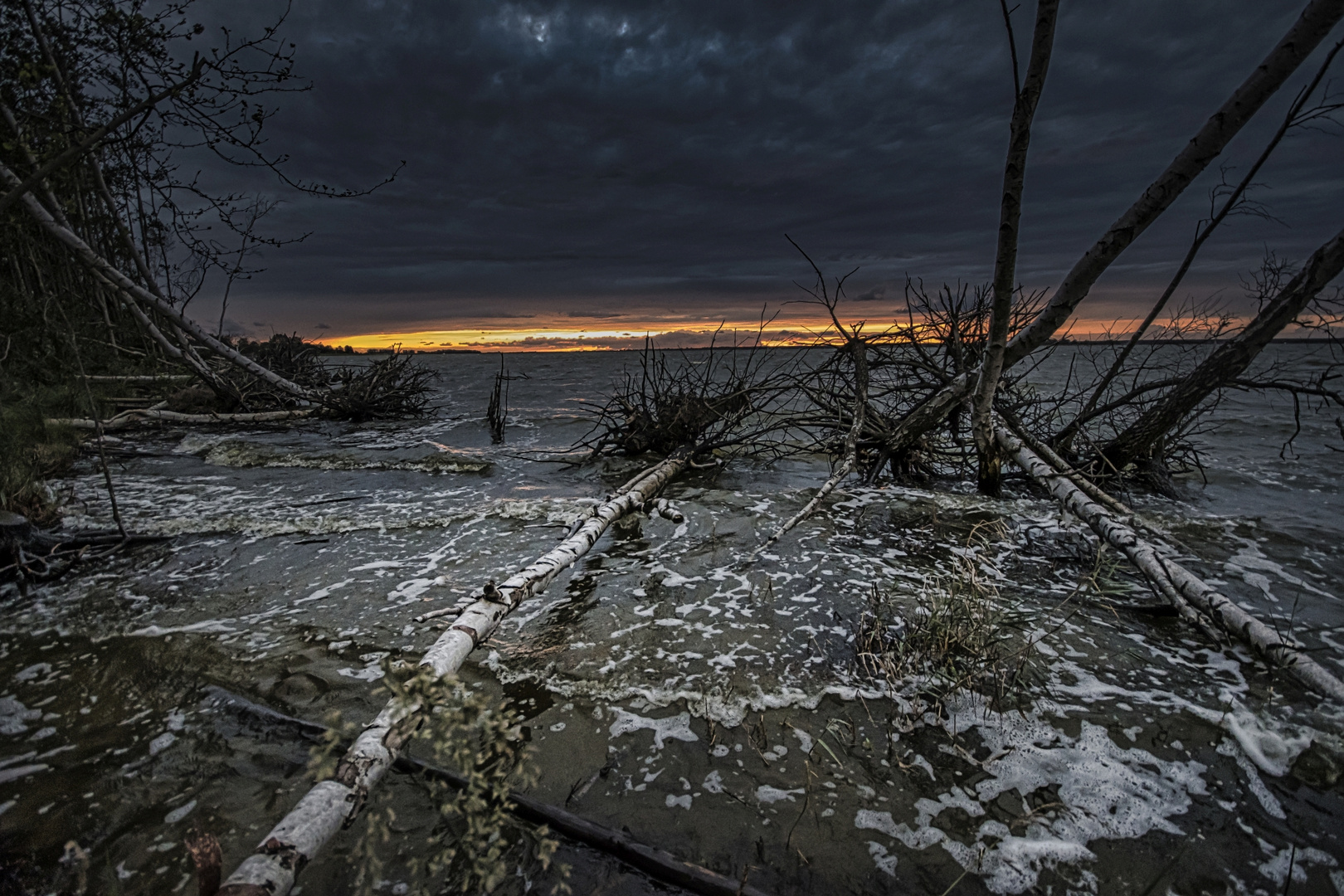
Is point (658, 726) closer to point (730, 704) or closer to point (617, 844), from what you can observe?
point (730, 704)

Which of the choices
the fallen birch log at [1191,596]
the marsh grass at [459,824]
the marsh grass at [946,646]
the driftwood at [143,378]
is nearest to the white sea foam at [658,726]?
the marsh grass at [459,824]

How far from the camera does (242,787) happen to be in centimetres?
230

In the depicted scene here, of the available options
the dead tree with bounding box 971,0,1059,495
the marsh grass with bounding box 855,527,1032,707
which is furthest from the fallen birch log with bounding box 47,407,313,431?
the dead tree with bounding box 971,0,1059,495

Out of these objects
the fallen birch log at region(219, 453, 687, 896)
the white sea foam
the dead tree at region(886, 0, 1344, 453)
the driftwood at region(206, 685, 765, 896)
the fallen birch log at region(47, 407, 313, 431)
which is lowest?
the white sea foam

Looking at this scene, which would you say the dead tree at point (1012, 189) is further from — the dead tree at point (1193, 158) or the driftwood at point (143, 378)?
the driftwood at point (143, 378)

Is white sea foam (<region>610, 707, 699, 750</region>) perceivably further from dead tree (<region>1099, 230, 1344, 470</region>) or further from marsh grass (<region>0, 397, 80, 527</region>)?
marsh grass (<region>0, 397, 80, 527</region>)

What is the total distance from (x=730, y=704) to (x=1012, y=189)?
4.16 meters

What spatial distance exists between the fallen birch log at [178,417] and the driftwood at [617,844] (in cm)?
1070

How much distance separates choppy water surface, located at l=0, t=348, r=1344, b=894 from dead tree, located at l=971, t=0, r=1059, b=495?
1.61 m

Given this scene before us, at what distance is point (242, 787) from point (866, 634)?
10.3 ft

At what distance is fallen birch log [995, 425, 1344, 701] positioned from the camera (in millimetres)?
2723

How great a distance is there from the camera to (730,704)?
2.95 m

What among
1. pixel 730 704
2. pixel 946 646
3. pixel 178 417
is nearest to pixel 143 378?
pixel 178 417

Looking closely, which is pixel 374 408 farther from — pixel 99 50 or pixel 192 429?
pixel 99 50
